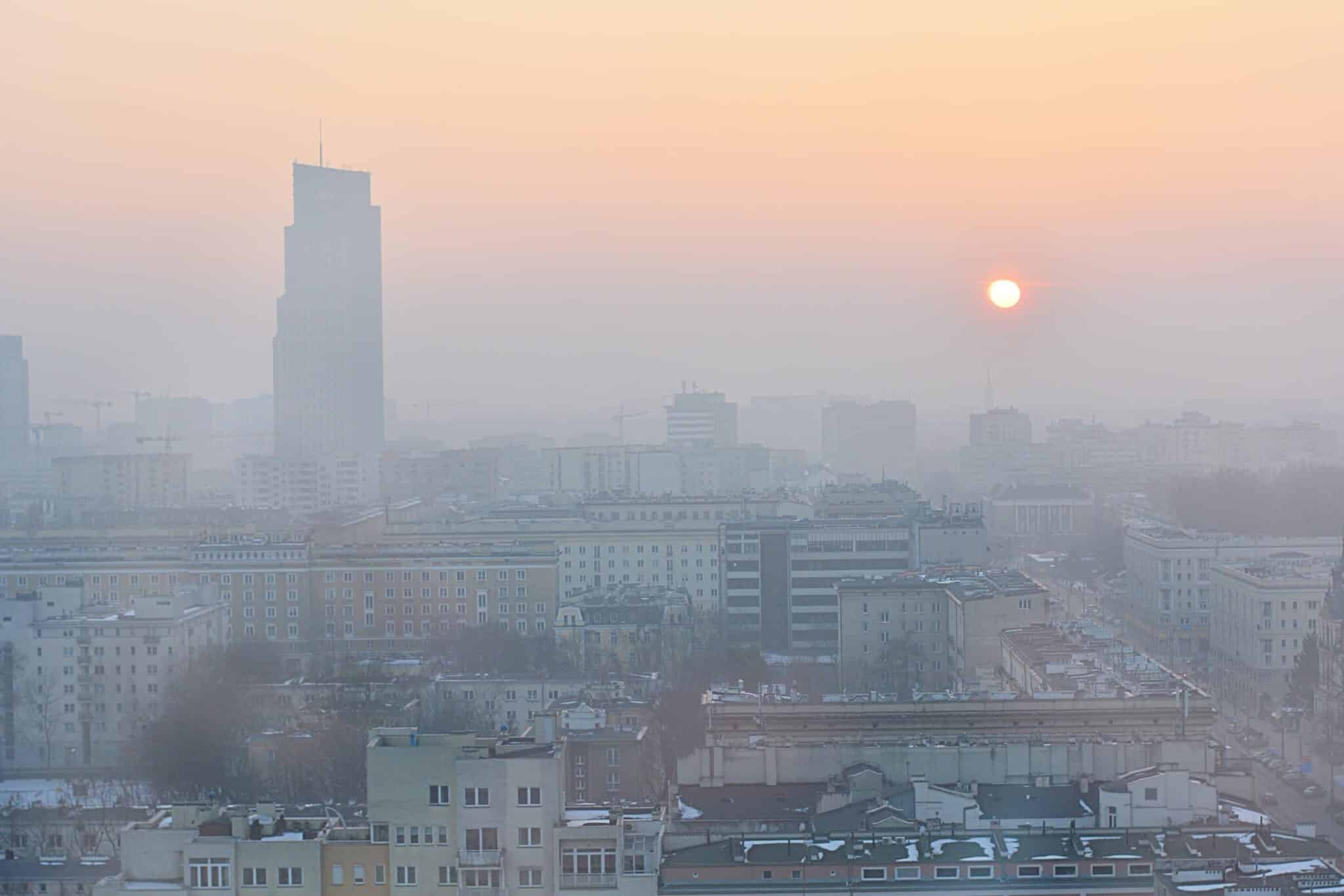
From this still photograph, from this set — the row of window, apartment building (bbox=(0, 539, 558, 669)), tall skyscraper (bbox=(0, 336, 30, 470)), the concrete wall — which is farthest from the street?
tall skyscraper (bbox=(0, 336, 30, 470))

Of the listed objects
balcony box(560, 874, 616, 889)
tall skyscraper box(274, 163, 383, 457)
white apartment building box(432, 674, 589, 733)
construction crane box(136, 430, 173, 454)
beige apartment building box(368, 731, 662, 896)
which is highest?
tall skyscraper box(274, 163, 383, 457)

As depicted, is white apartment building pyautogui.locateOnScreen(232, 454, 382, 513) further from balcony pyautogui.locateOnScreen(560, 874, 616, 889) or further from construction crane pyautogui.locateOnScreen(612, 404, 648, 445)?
balcony pyautogui.locateOnScreen(560, 874, 616, 889)

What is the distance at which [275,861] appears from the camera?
529cm

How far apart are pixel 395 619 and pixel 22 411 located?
942 inches

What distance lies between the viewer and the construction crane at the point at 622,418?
4803 centimetres

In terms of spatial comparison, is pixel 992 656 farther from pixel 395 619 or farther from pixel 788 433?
pixel 788 433

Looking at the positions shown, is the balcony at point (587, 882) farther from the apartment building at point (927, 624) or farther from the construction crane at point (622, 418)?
the construction crane at point (622, 418)

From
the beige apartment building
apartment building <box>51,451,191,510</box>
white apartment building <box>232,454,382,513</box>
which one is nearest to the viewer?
the beige apartment building

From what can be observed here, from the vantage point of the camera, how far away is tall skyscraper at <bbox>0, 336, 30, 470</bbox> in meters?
34.6

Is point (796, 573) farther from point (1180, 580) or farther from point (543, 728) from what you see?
point (543, 728)

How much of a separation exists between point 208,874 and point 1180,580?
15121 millimetres

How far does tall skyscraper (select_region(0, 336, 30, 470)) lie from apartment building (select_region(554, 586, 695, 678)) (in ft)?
66.5

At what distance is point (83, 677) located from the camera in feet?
43.7

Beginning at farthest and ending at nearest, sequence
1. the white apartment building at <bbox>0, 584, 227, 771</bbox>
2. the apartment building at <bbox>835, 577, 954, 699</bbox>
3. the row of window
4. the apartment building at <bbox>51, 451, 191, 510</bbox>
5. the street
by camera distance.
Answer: the apartment building at <bbox>51, 451, 191, 510</bbox>, the apartment building at <bbox>835, 577, 954, 699</bbox>, the white apartment building at <bbox>0, 584, 227, 771</bbox>, the street, the row of window
